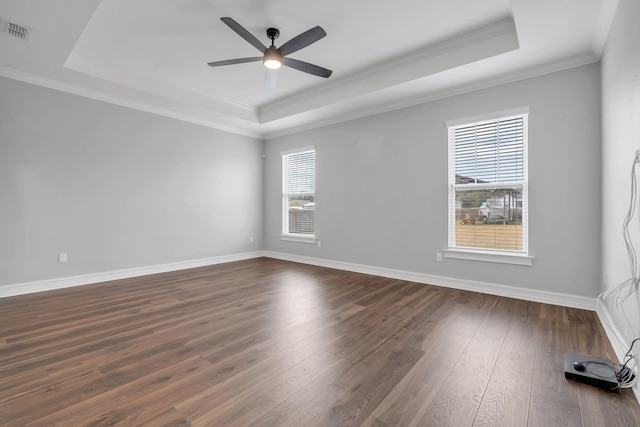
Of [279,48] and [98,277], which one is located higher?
[279,48]

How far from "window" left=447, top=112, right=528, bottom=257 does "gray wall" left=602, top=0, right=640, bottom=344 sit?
792 millimetres

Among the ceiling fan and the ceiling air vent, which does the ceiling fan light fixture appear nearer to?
the ceiling fan

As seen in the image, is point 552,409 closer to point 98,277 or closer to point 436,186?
point 436,186

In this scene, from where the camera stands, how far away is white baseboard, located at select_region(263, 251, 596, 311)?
10.7ft

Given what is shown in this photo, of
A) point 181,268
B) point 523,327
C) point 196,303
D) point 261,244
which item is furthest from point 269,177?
point 523,327

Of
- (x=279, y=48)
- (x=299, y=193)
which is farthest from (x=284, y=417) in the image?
(x=299, y=193)

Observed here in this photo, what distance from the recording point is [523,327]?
8.95ft

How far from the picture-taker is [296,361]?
2.11m

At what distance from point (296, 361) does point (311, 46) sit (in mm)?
3367

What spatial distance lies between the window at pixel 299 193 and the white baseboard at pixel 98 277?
4.87 ft

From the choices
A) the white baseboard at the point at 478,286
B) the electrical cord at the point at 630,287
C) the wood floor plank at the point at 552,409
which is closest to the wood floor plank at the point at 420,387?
the wood floor plank at the point at 552,409

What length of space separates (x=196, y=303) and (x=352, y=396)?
2362mm

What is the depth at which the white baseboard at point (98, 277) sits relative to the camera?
3.73m

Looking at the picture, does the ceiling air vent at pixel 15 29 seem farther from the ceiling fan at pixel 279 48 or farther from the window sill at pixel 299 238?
the window sill at pixel 299 238
